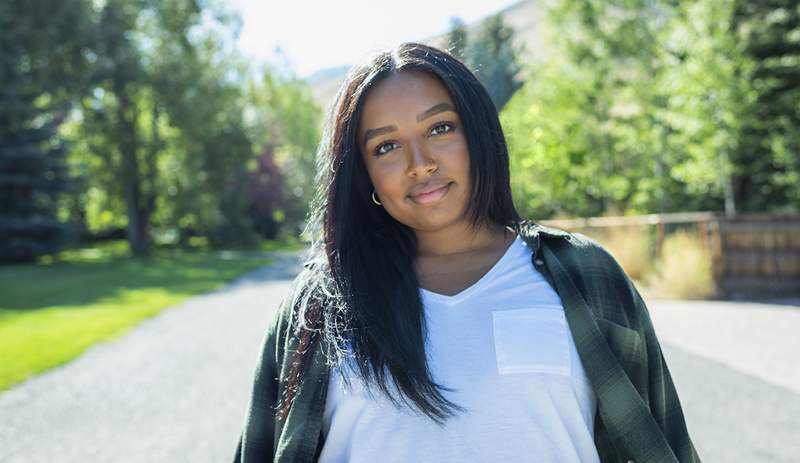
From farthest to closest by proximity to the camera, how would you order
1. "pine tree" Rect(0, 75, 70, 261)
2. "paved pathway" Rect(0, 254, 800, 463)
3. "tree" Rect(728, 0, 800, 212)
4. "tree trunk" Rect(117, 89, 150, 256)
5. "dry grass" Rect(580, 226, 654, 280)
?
"tree trunk" Rect(117, 89, 150, 256), "pine tree" Rect(0, 75, 70, 261), "tree" Rect(728, 0, 800, 212), "dry grass" Rect(580, 226, 654, 280), "paved pathway" Rect(0, 254, 800, 463)

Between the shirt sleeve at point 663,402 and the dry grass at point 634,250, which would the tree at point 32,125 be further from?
the shirt sleeve at point 663,402

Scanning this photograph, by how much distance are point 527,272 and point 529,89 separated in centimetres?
2078

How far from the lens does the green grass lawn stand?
7.65m

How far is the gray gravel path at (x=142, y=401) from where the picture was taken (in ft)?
14.9

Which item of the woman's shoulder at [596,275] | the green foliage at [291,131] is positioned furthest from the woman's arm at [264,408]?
the green foliage at [291,131]

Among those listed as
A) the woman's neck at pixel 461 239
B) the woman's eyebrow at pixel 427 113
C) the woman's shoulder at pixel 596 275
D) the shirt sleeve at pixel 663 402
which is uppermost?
the woman's eyebrow at pixel 427 113

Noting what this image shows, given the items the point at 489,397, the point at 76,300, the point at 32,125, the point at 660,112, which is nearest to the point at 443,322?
the point at 489,397

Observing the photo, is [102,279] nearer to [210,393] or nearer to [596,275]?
[210,393]

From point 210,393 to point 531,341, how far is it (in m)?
4.87

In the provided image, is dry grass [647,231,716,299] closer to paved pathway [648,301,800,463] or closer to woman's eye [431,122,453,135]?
paved pathway [648,301,800,463]

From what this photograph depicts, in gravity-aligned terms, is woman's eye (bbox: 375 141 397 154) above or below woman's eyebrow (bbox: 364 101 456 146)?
below

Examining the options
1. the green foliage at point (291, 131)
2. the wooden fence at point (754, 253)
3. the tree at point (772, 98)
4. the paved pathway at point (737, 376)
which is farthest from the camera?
the green foliage at point (291, 131)

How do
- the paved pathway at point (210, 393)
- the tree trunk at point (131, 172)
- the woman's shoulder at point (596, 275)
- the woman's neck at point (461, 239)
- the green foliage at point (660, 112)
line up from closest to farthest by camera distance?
the woman's shoulder at point (596, 275)
the woman's neck at point (461, 239)
the paved pathway at point (210, 393)
the green foliage at point (660, 112)
the tree trunk at point (131, 172)

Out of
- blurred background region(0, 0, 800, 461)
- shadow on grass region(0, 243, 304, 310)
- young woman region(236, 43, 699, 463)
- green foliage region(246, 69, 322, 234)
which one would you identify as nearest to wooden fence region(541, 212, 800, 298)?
blurred background region(0, 0, 800, 461)
